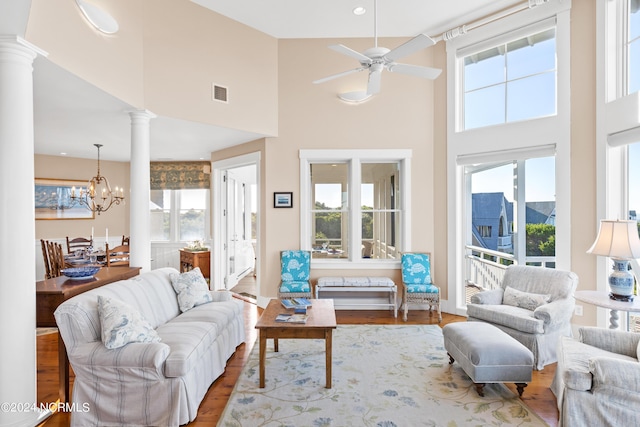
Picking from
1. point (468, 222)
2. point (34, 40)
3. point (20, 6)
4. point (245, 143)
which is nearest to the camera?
point (20, 6)

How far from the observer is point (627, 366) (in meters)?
2.03

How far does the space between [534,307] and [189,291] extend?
353 centimetres

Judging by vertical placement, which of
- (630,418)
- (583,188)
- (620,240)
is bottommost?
(630,418)

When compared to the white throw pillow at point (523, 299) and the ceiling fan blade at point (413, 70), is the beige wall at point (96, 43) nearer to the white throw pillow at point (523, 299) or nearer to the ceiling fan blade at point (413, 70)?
the ceiling fan blade at point (413, 70)

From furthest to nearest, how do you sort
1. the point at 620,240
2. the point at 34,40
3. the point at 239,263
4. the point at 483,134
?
the point at 239,263 < the point at 483,134 < the point at 620,240 < the point at 34,40

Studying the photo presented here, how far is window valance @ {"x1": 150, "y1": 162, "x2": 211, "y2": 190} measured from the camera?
720 cm

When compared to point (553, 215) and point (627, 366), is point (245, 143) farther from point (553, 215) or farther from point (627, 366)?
point (627, 366)

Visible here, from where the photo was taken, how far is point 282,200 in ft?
17.0

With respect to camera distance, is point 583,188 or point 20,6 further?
point 583,188

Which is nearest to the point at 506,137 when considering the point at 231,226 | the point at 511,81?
the point at 511,81

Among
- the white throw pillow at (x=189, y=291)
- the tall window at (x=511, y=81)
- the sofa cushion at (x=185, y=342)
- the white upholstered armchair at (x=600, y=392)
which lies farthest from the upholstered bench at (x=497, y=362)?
the tall window at (x=511, y=81)

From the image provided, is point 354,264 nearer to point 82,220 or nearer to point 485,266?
point 485,266

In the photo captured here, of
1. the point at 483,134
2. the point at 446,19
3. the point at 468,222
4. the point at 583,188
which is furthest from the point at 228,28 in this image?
the point at 583,188

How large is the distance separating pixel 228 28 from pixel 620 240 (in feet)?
16.3
